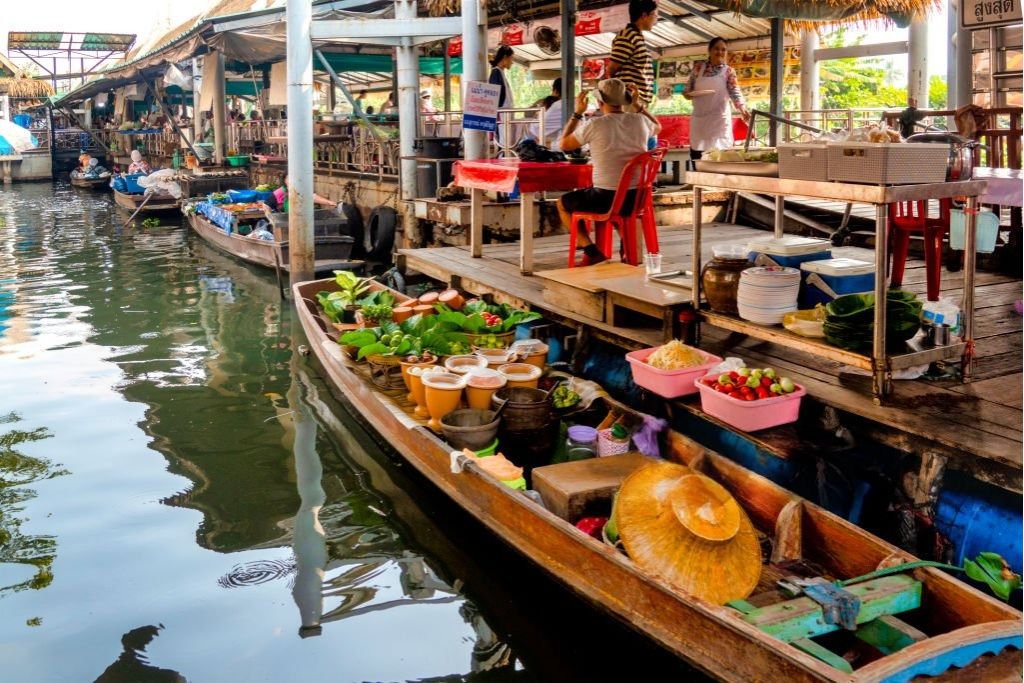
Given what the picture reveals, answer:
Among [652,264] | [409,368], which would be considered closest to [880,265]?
[652,264]

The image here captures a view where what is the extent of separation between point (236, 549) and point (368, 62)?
14571 mm

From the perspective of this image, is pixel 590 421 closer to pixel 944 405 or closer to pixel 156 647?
pixel 944 405

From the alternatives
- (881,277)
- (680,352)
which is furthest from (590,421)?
(881,277)

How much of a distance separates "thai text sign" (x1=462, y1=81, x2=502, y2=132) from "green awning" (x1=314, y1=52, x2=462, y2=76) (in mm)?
9269

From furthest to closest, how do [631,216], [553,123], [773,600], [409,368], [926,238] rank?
[553,123], [631,216], [409,368], [926,238], [773,600]

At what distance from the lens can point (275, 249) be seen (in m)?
11.6

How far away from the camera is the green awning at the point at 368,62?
1739 cm

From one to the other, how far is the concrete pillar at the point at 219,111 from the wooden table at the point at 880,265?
1613 cm

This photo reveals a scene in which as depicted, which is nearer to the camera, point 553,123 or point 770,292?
point 770,292

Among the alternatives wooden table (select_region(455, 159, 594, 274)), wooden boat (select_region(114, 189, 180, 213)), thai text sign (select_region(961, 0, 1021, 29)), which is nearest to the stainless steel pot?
thai text sign (select_region(961, 0, 1021, 29))

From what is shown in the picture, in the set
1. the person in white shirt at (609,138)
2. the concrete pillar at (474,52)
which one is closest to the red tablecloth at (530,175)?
the person in white shirt at (609,138)

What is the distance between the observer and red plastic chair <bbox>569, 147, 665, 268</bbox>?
21.5ft

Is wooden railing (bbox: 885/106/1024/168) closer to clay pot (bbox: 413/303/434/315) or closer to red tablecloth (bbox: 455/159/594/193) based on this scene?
red tablecloth (bbox: 455/159/594/193)

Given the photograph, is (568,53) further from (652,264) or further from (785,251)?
(785,251)
